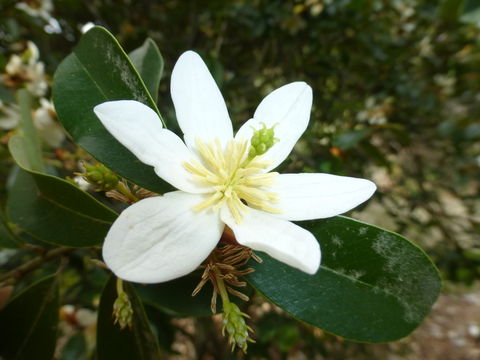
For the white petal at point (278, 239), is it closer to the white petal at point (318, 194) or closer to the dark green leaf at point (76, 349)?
the white petal at point (318, 194)

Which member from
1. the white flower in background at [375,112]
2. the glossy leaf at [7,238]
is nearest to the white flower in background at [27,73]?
the glossy leaf at [7,238]

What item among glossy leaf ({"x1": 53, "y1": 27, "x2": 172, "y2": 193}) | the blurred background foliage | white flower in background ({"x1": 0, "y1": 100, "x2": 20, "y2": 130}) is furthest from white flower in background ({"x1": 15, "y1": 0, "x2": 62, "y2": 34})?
glossy leaf ({"x1": 53, "y1": 27, "x2": 172, "y2": 193})

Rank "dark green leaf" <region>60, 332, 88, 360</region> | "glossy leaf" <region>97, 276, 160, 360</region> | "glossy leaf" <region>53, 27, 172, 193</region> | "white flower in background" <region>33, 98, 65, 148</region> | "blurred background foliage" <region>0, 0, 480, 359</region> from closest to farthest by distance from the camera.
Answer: "glossy leaf" <region>53, 27, 172, 193</region>
"glossy leaf" <region>97, 276, 160, 360</region>
"white flower in background" <region>33, 98, 65, 148</region>
"dark green leaf" <region>60, 332, 88, 360</region>
"blurred background foliage" <region>0, 0, 480, 359</region>

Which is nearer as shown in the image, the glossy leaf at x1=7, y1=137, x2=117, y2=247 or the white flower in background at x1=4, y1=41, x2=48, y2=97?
the glossy leaf at x1=7, y1=137, x2=117, y2=247

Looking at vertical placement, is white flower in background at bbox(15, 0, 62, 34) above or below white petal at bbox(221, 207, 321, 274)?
above

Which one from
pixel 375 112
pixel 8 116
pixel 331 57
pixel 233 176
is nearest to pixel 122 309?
pixel 233 176

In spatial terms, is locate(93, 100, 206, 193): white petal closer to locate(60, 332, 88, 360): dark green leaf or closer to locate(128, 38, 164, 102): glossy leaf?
locate(128, 38, 164, 102): glossy leaf

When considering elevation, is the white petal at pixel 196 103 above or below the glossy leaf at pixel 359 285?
above

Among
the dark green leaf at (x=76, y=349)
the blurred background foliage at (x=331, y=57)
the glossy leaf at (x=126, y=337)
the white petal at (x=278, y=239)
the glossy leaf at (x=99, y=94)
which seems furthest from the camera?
the blurred background foliage at (x=331, y=57)

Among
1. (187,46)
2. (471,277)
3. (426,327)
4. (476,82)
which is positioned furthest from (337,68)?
(426,327)
